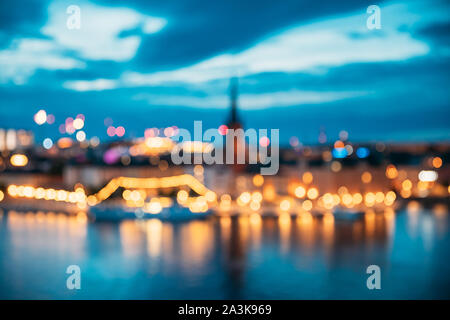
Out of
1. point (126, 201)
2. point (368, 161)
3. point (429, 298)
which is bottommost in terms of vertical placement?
point (429, 298)

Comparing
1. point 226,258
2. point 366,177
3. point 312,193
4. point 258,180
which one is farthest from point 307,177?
point 226,258

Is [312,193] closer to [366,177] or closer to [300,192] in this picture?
[300,192]

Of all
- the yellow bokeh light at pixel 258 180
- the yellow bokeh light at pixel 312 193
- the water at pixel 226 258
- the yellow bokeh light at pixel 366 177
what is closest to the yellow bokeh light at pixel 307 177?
the yellow bokeh light at pixel 312 193

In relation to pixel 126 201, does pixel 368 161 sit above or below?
above

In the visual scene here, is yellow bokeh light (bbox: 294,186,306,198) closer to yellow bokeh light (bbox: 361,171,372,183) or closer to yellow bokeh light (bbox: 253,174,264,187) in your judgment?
yellow bokeh light (bbox: 253,174,264,187)

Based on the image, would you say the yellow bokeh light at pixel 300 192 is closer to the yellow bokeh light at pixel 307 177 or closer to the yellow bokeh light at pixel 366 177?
the yellow bokeh light at pixel 307 177

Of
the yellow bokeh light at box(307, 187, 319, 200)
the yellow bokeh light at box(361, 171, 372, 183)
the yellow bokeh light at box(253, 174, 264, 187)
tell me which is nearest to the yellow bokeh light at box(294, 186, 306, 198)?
the yellow bokeh light at box(307, 187, 319, 200)

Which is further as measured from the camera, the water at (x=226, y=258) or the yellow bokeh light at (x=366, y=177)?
the yellow bokeh light at (x=366, y=177)

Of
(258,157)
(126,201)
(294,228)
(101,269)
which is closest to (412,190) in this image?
(258,157)
